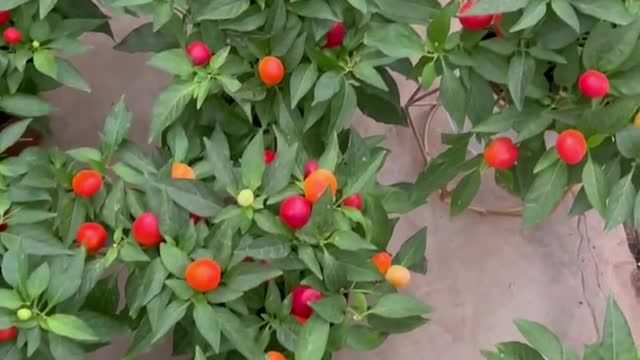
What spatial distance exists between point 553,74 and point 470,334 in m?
0.63

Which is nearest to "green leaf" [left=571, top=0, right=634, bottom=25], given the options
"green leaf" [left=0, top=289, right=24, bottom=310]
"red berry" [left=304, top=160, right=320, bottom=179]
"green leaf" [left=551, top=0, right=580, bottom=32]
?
"green leaf" [left=551, top=0, right=580, bottom=32]

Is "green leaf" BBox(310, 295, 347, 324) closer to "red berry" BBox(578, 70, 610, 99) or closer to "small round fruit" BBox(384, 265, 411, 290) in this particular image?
"small round fruit" BBox(384, 265, 411, 290)

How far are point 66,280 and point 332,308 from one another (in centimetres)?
27

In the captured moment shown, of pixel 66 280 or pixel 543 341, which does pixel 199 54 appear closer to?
pixel 66 280

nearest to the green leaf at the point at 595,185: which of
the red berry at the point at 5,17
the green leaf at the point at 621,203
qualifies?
the green leaf at the point at 621,203

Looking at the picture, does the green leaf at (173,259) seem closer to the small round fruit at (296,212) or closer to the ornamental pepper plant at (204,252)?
the ornamental pepper plant at (204,252)

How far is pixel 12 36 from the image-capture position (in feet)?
3.56

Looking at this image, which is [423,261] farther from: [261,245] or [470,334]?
[470,334]

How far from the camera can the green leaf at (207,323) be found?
0.88 meters

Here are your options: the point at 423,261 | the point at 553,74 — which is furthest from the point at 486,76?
the point at 423,261

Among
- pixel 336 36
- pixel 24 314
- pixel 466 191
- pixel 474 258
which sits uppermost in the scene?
pixel 336 36

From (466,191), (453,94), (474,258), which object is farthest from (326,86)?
(474,258)

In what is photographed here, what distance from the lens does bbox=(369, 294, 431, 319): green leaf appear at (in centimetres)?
94

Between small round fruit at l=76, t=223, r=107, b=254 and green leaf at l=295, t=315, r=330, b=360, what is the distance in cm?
24
